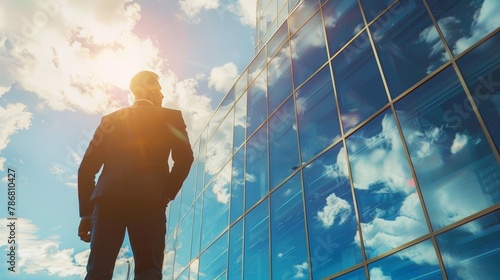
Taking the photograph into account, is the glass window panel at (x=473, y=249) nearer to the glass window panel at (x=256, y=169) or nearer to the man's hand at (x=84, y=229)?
the man's hand at (x=84, y=229)

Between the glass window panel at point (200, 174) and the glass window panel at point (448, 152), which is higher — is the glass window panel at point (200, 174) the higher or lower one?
the higher one

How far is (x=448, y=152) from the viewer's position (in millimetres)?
5633

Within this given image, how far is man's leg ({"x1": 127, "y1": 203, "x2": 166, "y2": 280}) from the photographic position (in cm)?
189

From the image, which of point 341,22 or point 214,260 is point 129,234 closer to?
point 341,22

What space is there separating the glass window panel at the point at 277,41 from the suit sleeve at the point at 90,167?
34.7 feet

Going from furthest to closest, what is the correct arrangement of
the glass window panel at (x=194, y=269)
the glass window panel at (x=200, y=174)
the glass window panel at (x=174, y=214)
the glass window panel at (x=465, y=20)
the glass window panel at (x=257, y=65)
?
the glass window panel at (x=174, y=214), the glass window panel at (x=200, y=174), the glass window panel at (x=194, y=269), the glass window panel at (x=257, y=65), the glass window panel at (x=465, y=20)

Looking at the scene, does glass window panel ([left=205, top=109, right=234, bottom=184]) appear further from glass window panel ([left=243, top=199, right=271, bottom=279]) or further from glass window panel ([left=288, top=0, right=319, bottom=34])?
glass window panel ([left=288, top=0, right=319, bottom=34])

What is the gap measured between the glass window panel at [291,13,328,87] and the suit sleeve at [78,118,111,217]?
8.03 m

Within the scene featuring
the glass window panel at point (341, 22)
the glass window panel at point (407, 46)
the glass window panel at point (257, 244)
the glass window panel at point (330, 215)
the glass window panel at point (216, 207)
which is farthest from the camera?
the glass window panel at point (216, 207)

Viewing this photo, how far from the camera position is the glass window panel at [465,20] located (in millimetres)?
5711

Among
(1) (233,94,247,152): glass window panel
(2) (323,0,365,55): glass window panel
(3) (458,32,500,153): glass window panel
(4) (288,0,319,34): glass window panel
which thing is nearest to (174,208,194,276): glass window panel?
(1) (233,94,247,152): glass window panel

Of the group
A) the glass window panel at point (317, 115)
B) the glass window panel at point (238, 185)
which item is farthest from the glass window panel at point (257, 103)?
the glass window panel at point (317, 115)

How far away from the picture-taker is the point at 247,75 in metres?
14.7

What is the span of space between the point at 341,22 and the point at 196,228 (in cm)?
1029
